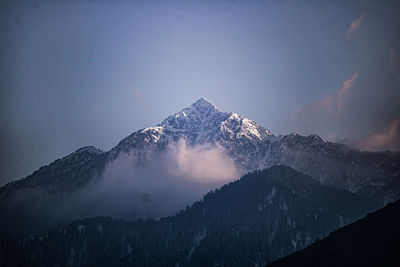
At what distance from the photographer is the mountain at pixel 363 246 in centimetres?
15350

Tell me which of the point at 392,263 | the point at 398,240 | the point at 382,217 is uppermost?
the point at 382,217

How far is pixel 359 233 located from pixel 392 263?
3361cm

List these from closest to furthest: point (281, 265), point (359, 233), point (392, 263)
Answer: point (392, 263), point (359, 233), point (281, 265)

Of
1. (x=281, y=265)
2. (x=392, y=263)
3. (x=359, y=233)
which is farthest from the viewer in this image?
(x=281, y=265)

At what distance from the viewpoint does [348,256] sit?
165000 millimetres

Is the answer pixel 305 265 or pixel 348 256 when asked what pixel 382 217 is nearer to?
pixel 348 256

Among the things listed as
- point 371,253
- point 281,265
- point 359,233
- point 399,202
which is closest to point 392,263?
point 371,253

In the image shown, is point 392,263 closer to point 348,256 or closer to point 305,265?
point 348,256

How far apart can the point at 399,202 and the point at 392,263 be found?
149 feet

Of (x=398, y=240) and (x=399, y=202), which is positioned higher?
(x=399, y=202)

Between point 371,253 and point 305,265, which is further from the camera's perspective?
point 305,265

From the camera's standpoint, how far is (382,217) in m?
178

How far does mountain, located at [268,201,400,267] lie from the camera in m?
154

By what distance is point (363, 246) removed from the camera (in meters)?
166
